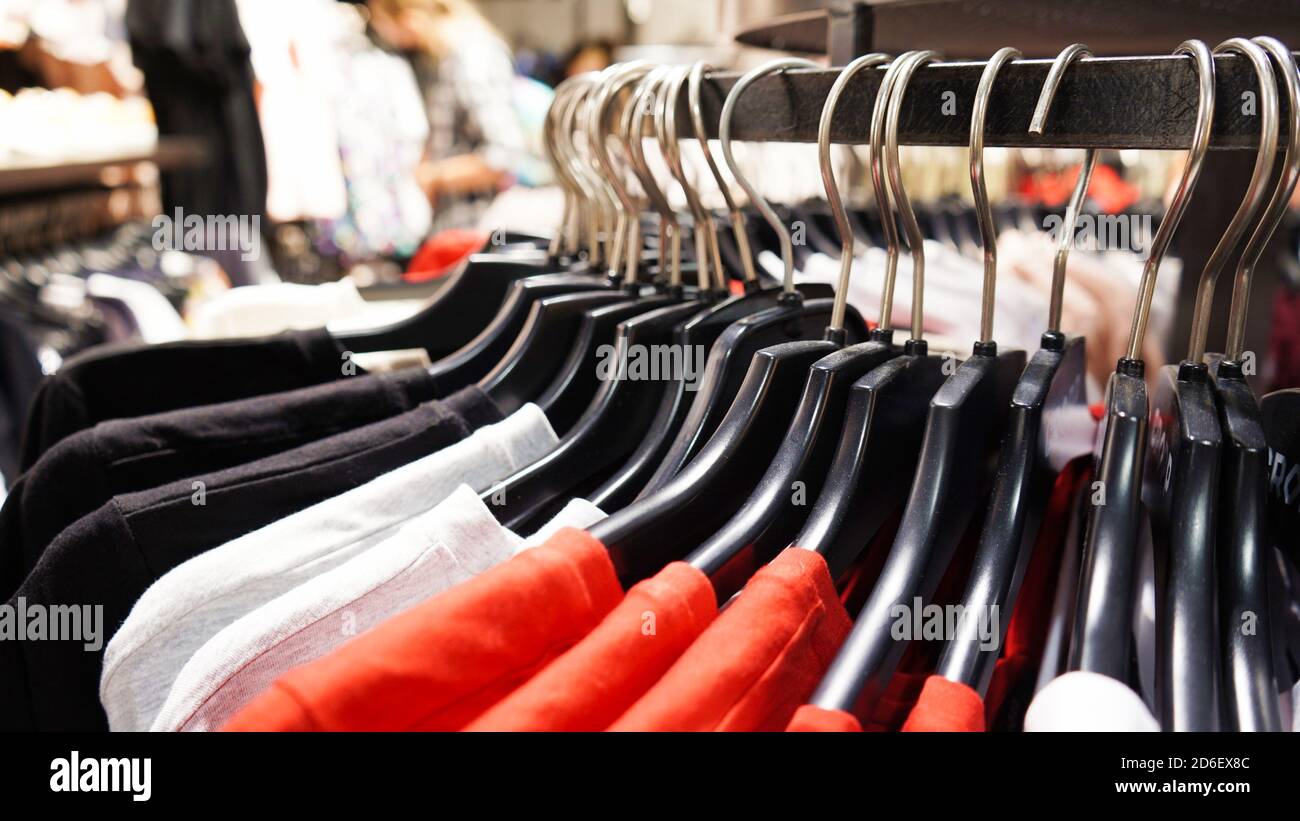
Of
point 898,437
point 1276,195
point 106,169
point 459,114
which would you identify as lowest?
point 898,437

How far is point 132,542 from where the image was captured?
50cm

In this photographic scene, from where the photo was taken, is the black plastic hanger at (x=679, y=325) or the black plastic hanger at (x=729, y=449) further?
the black plastic hanger at (x=679, y=325)

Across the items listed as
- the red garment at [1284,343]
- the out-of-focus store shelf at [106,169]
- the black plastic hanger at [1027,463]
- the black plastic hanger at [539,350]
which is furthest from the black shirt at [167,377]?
the red garment at [1284,343]

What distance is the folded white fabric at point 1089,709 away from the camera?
1.11 feet

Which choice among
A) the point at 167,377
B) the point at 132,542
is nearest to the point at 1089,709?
the point at 132,542

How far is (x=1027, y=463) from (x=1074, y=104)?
18 centimetres

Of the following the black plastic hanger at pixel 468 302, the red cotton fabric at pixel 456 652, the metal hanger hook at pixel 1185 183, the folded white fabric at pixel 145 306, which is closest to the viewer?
the red cotton fabric at pixel 456 652

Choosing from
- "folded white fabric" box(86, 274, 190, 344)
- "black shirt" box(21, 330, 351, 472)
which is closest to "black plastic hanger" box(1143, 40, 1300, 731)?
"black shirt" box(21, 330, 351, 472)

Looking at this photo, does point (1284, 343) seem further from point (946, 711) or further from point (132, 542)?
point (132, 542)

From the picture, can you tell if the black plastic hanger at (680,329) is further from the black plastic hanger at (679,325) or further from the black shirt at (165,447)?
the black shirt at (165,447)

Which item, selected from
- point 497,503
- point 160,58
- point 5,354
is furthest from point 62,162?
point 497,503

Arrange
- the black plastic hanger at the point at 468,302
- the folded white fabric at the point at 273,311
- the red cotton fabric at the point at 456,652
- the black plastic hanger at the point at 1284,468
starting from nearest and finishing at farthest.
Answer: the red cotton fabric at the point at 456,652, the black plastic hanger at the point at 1284,468, the black plastic hanger at the point at 468,302, the folded white fabric at the point at 273,311
